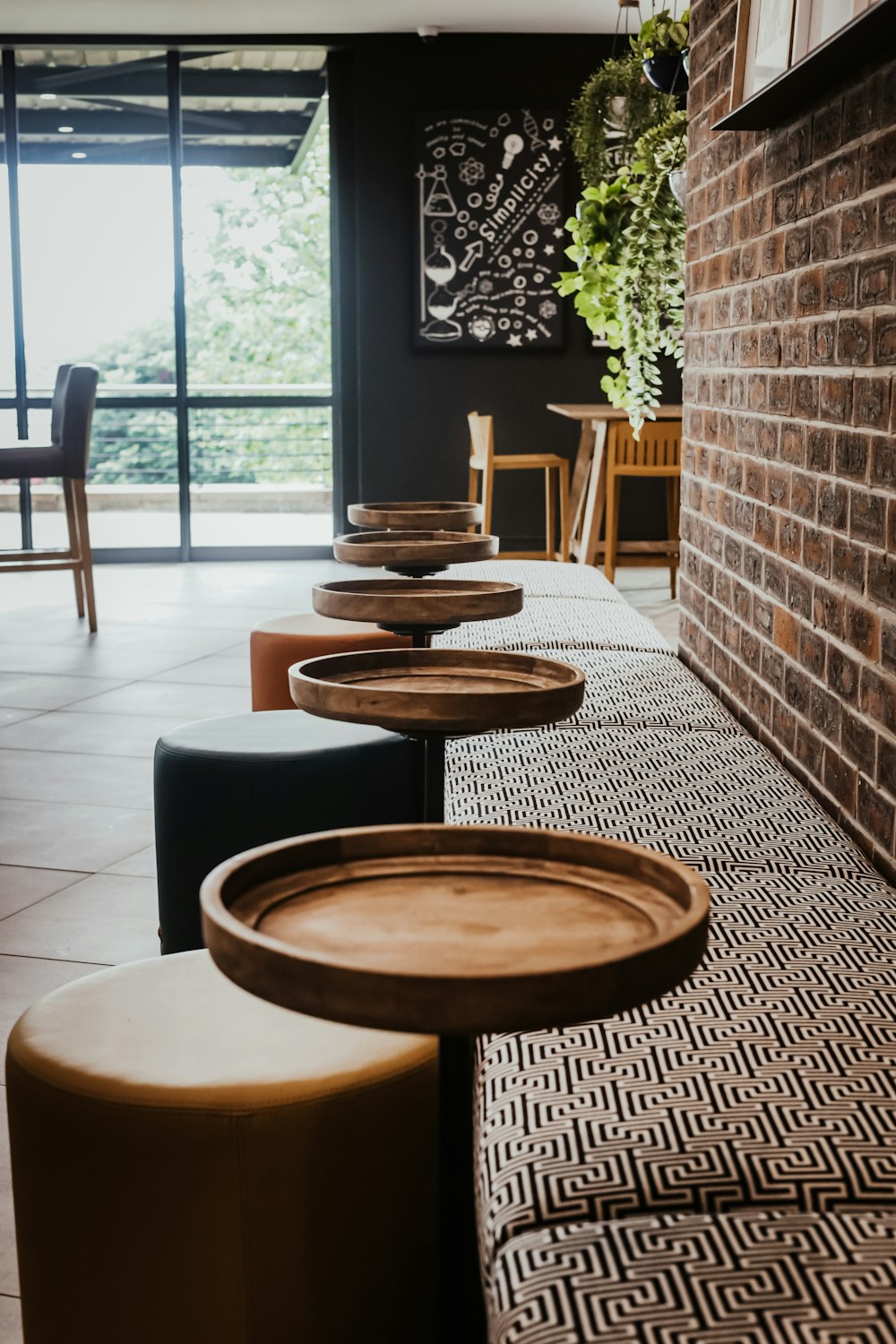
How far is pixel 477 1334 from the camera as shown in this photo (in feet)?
4.75

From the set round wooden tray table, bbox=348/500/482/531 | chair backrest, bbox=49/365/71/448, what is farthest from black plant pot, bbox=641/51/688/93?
chair backrest, bbox=49/365/71/448

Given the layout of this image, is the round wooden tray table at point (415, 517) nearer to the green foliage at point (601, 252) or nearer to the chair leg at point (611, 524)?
the green foliage at point (601, 252)

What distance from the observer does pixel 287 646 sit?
9.96 feet

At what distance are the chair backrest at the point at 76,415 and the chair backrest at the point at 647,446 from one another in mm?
2198

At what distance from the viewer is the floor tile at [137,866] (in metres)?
2.88

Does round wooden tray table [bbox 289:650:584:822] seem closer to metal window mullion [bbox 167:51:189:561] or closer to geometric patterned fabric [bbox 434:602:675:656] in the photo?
geometric patterned fabric [bbox 434:602:675:656]

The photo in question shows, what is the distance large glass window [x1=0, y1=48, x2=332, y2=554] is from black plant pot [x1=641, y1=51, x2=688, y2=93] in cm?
466

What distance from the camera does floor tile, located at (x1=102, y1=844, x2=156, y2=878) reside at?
2.88m

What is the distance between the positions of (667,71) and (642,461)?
2.70 m

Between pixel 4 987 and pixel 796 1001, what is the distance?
4.95ft

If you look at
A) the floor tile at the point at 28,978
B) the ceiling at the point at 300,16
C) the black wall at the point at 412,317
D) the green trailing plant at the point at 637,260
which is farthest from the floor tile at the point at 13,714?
Answer: the ceiling at the point at 300,16

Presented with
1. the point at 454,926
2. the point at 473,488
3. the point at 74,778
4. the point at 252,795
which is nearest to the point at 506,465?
the point at 473,488

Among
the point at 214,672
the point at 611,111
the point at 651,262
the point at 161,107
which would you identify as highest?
the point at 161,107

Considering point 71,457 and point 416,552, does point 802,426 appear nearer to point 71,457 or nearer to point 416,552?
point 416,552
